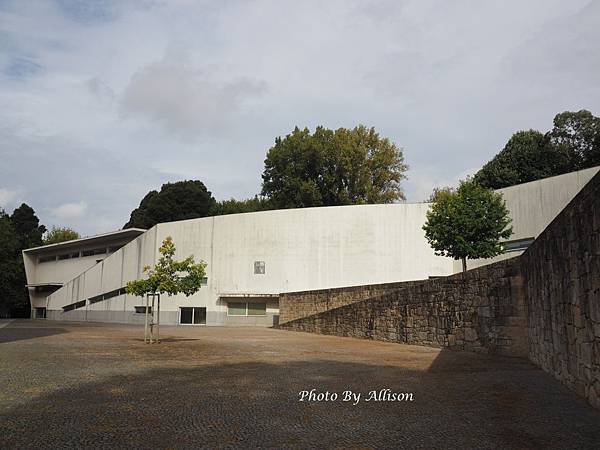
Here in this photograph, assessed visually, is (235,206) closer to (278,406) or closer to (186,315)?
(186,315)

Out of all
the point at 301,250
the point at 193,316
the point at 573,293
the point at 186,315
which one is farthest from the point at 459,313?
the point at 186,315

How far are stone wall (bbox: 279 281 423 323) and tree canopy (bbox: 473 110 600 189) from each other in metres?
22.2

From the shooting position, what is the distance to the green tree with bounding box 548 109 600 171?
44188 mm

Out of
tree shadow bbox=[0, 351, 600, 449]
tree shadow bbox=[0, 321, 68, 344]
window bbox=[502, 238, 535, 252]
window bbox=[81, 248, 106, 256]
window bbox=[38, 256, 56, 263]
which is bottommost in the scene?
tree shadow bbox=[0, 351, 600, 449]

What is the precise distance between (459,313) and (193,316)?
30663mm

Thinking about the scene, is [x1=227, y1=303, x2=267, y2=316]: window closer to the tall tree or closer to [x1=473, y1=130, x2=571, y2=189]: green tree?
[x1=473, y1=130, x2=571, y2=189]: green tree

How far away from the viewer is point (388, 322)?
772 inches

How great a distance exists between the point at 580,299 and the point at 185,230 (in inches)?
1562

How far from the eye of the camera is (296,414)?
697 cm

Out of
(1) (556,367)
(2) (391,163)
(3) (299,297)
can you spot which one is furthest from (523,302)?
(2) (391,163)

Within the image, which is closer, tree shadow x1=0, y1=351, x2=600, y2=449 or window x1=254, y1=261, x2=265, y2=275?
tree shadow x1=0, y1=351, x2=600, y2=449

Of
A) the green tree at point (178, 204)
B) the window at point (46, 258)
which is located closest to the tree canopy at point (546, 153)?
the green tree at point (178, 204)

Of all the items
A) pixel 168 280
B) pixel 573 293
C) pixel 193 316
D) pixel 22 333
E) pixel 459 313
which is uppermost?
pixel 168 280

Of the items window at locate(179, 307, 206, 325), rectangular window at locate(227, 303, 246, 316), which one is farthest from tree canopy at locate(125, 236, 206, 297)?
window at locate(179, 307, 206, 325)
